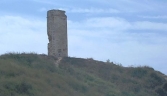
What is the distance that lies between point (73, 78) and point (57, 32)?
6145 mm

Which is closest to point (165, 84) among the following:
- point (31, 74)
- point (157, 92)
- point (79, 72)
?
point (157, 92)

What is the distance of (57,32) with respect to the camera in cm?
3228

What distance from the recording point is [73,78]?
1065 inches

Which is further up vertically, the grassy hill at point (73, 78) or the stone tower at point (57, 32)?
the stone tower at point (57, 32)

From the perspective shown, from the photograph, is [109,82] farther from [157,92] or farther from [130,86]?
[157,92]

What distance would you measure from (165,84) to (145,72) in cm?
281

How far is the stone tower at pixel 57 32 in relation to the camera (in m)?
32.3

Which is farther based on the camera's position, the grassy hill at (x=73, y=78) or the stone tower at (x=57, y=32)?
the stone tower at (x=57, y=32)

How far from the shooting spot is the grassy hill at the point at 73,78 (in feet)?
72.7

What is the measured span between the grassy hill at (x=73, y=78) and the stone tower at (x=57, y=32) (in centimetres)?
99

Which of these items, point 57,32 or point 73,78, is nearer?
point 73,78

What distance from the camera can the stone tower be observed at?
Answer: 32.3 metres

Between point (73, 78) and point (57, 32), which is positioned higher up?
point (57, 32)

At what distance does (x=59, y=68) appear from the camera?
28859 millimetres
